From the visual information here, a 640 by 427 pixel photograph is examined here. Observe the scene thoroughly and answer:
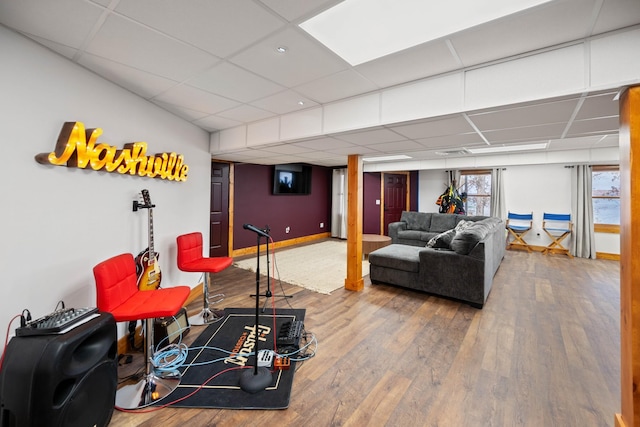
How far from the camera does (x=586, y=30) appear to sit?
1533 mm

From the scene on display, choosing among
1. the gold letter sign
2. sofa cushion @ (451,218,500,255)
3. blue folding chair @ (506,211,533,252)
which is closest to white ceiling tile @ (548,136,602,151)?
sofa cushion @ (451,218,500,255)

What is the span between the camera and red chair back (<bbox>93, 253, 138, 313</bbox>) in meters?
1.72

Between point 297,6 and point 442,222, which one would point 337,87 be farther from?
point 442,222

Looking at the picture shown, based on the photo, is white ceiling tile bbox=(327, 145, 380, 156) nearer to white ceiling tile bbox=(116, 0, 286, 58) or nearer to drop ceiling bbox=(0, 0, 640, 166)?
drop ceiling bbox=(0, 0, 640, 166)

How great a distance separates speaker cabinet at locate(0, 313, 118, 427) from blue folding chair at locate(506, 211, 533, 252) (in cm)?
818

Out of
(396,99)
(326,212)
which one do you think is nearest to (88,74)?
(396,99)

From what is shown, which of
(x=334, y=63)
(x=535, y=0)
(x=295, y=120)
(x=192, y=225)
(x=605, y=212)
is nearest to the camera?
(x=535, y=0)

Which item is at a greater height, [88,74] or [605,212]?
[88,74]

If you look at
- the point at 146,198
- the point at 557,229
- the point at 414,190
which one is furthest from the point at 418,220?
the point at 146,198

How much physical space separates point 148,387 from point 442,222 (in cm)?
646

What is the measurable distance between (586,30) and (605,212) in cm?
670

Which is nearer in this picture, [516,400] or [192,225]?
[516,400]

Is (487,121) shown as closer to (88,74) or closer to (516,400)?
(516,400)

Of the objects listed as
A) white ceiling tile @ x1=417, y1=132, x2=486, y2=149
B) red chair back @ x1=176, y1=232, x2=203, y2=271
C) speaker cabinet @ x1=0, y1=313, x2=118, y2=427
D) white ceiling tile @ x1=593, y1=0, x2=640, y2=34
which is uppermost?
white ceiling tile @ x1=593, y1=0, x2=640, y2=34
